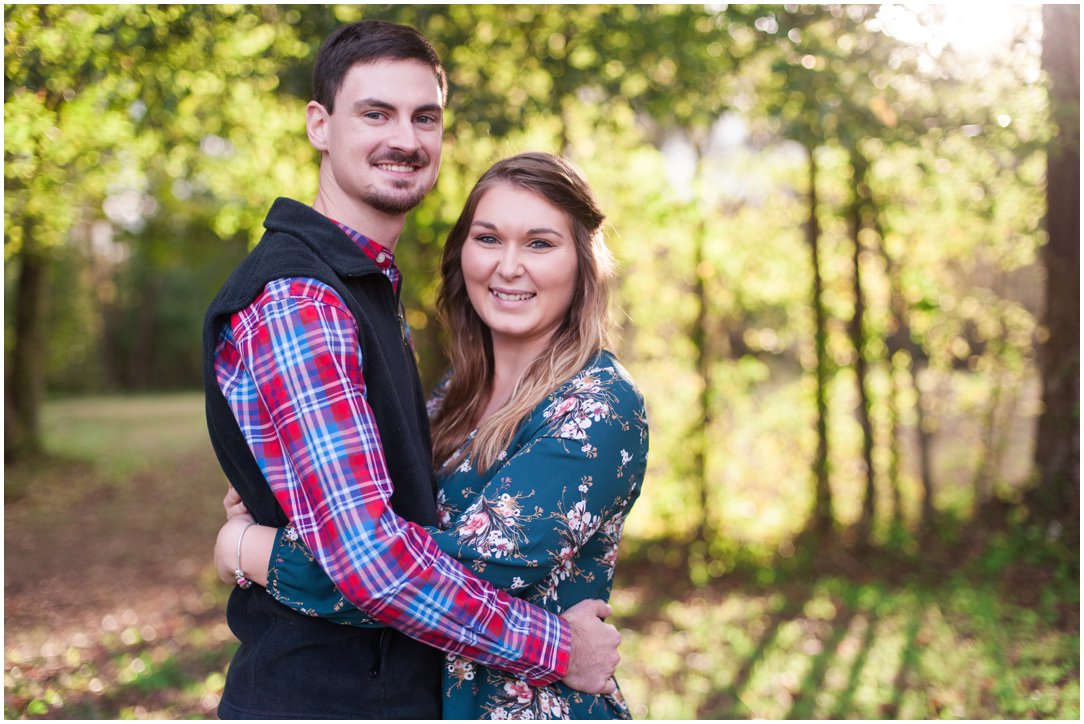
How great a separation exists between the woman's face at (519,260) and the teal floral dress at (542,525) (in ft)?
0.72

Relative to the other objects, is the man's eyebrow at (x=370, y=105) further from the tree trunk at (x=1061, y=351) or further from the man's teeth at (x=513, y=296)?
the tree trunk at (x=1061, y=351)

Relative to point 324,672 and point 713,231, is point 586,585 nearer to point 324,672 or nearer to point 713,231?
point 324,672

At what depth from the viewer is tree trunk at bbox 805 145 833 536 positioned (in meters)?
8.34

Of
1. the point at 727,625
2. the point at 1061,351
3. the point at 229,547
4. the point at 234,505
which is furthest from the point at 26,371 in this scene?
the point at 1061,351

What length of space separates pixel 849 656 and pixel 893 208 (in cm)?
440

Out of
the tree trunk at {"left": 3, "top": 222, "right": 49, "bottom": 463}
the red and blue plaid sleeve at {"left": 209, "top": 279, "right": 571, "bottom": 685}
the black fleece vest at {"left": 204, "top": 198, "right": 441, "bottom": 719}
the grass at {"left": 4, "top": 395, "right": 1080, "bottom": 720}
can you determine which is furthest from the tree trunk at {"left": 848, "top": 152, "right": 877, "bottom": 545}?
the tree trunk at {"left": 3, "top": 222, "right": 49, "bottom": 463}

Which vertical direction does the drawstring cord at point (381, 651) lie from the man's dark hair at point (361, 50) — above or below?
below

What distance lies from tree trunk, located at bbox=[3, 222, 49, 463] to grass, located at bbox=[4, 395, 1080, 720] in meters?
1.59

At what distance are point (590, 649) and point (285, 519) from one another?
2.42 feet

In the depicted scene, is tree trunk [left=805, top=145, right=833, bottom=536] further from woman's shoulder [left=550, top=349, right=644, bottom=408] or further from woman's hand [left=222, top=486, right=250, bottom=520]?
woman's hand [left=222, top=486, right=250, bottom=520]

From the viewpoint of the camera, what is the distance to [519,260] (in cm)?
222

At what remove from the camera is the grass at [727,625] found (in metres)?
4.84

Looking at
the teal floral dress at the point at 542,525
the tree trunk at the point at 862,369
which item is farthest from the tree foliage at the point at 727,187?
the teal floral dress at the point at 542,525

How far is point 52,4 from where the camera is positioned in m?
3.93
